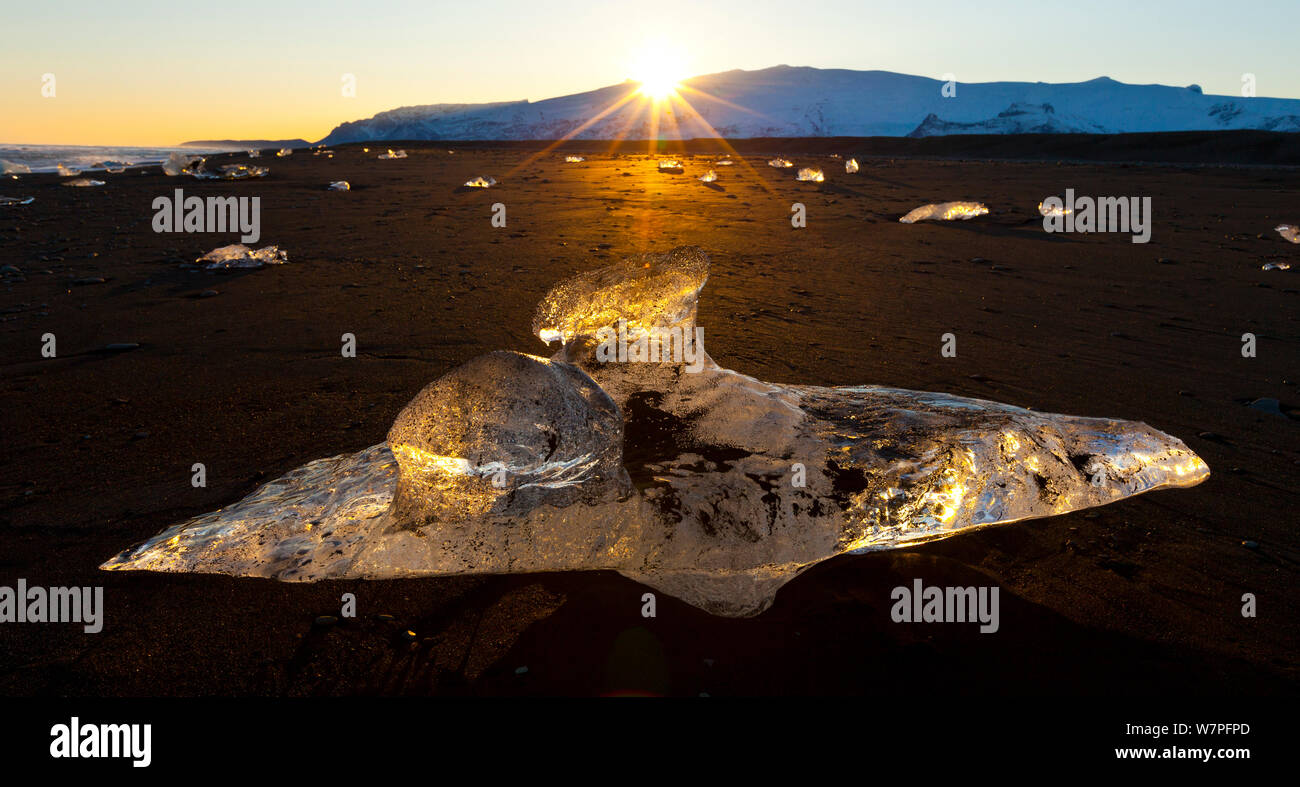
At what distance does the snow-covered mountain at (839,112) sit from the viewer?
64500 millimetres

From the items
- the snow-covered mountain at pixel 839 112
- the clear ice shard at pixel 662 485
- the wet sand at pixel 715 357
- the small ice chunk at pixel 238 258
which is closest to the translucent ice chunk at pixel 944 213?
the wet sand at pixel 715 357

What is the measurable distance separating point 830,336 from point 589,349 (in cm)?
254

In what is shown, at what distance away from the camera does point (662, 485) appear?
1980mm

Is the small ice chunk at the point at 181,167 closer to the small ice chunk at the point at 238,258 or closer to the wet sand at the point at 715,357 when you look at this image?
the wet sand at the point at 715,357

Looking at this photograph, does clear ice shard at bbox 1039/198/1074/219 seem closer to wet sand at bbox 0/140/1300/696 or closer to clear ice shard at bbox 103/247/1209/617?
wet sand at bbox 0/140/1300/696

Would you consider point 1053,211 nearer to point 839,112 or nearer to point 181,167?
point 181,167

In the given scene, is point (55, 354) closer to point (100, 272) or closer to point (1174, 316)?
point (100, 272)

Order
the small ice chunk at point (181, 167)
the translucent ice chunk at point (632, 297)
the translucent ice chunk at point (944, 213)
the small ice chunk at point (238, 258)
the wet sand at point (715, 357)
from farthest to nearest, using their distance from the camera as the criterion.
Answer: the small ice chunk at point (181, 167)
the translucent ice chunk at point (944, 213)
the small ice chunk at point (238, 258)
the translucent ice chunk at point (632, 297)
the wet sand at point (715, 357)

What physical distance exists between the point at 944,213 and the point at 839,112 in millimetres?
80644

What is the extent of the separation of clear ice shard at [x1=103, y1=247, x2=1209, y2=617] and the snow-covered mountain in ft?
222

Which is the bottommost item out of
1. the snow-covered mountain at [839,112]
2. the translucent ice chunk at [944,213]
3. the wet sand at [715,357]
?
the wet sand at [715,357]

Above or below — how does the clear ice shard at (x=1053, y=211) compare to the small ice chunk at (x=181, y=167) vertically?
below

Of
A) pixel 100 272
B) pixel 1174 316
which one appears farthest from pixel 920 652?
pixel 100 272

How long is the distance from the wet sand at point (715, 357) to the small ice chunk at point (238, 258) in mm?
277
